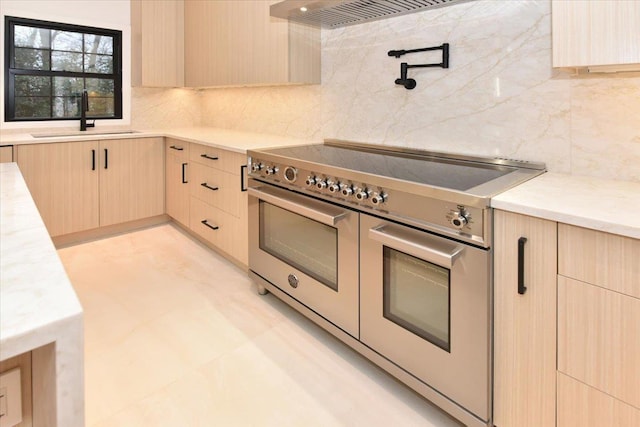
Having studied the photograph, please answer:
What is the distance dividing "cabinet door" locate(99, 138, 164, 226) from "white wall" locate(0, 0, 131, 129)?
0.58 meters

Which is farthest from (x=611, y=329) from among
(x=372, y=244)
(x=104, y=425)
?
(x=104, y=425)

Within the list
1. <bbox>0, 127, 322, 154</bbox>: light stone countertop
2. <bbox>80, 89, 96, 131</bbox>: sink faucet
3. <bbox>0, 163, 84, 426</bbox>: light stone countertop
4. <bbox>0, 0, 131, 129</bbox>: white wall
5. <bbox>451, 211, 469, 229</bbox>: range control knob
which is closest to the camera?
<bbox>0, 163, 84, 426</bbox>: light stone countertop

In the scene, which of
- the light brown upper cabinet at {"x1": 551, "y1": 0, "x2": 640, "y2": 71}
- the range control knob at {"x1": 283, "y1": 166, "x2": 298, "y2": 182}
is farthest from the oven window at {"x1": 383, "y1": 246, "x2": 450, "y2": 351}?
the light brown upper cabinet at {"x1": 551, "y1": 0, "x2": 640, "y2": 71}

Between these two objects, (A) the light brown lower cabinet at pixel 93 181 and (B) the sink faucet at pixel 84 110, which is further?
(B) the sink faucet at pixel 84 110

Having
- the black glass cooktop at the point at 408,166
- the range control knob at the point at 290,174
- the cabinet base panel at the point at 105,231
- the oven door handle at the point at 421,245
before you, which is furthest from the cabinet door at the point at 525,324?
the cabinet base panel at the point at 105,231

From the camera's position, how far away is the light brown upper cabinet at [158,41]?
3.83m

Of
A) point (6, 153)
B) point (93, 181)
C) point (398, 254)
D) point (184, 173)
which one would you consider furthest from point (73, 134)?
point (398, 254)

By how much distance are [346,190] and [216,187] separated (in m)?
1.48

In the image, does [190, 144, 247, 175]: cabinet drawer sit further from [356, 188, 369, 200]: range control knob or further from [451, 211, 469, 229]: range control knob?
[451, 211, 469, 229]: range control knob

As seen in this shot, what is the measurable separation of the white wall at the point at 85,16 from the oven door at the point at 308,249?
92.8 inches

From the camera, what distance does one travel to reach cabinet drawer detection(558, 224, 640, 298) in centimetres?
111

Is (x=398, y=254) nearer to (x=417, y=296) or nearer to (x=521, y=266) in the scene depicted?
(x=417, y=296)

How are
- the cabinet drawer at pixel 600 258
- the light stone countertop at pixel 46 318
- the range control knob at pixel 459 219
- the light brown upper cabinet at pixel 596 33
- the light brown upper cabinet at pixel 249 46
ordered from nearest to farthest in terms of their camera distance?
the light stone countertop at pixel 46 318 → the cabinet drawer at pixel 600 258 → the light brown upper cabinet at pixel 596 33 → the range control knob at pixel 459 219 → the light brown upper cabinet at pixel 249 46

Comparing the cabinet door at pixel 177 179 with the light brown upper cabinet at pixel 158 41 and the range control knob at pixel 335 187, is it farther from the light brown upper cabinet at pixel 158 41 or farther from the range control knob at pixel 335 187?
the range control knob at pixel 335 187
